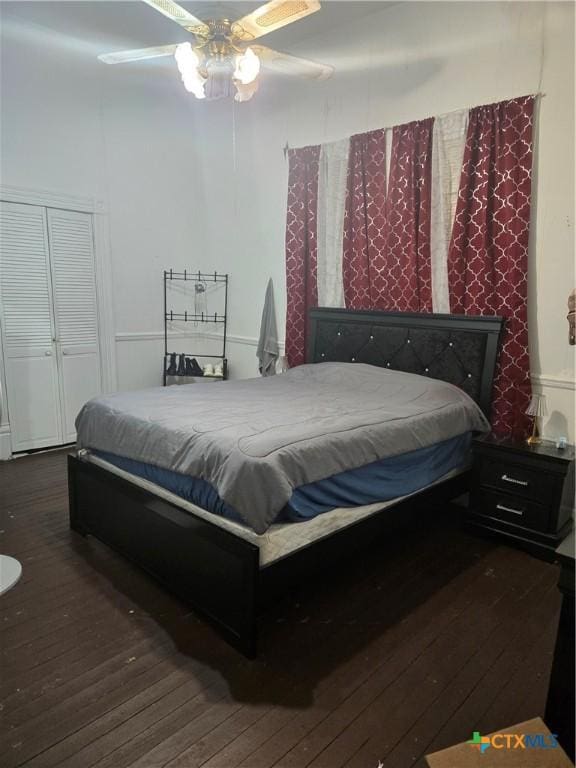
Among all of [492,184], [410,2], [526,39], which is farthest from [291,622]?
[410,2]

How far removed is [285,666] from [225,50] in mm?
2837

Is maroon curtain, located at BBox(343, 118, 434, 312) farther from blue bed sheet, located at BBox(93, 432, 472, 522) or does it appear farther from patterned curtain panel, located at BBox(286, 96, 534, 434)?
blue bed sheet, located at BBox(93, 432, 472, 522)

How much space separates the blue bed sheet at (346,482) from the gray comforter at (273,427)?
0.06m

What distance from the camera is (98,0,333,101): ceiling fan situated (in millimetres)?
2295

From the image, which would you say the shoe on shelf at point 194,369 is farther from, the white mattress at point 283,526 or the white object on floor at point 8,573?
the white object on floor at point 8,573

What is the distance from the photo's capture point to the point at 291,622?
83.2 inches

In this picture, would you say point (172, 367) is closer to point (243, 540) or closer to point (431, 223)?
point (431, 223)

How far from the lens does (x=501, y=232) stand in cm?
304

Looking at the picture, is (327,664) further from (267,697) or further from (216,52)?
(216,52)

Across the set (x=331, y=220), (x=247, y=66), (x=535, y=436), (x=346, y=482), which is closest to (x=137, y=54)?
(x=247, y=66)

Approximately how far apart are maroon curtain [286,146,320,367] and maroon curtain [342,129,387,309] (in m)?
0.36

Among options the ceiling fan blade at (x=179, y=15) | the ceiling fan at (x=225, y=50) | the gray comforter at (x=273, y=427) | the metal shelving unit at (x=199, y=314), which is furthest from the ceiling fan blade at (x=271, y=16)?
the metal shelving unit at (x=199, y=314)

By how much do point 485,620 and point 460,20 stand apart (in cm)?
349

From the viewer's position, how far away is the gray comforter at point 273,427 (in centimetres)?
191
